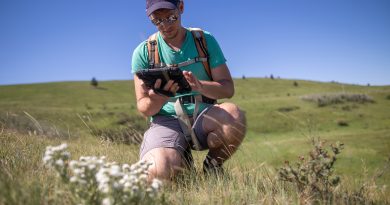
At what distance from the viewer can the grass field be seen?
11.5 feet

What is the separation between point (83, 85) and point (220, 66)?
97.1 meters

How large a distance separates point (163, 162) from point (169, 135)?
52cm

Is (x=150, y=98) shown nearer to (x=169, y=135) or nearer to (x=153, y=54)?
(x=169, y=135)

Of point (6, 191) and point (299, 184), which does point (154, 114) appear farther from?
point (6, 191)

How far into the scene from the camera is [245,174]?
4.67 metres

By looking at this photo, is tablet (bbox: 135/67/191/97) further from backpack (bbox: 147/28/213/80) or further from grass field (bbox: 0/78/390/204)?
grass field (bbox: 0/78/390/204)

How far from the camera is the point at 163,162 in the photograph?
4469 millimetres

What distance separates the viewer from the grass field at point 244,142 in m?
3.50

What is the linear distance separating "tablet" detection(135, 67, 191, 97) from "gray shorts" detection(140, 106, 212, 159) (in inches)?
26.9

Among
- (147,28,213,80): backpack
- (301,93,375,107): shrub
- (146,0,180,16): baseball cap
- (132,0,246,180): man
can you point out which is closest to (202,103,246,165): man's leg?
(132,0,246,180): man

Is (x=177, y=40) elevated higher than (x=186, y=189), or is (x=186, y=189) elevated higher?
(x=177, y=40)

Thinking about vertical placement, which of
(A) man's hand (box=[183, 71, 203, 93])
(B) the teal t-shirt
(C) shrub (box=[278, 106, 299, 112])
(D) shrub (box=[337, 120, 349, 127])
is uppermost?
(B) the teal t-shirt

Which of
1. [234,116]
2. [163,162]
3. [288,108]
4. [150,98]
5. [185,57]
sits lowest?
[288,108]

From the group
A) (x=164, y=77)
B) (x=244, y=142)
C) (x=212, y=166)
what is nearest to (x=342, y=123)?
(x=244, y=142)
